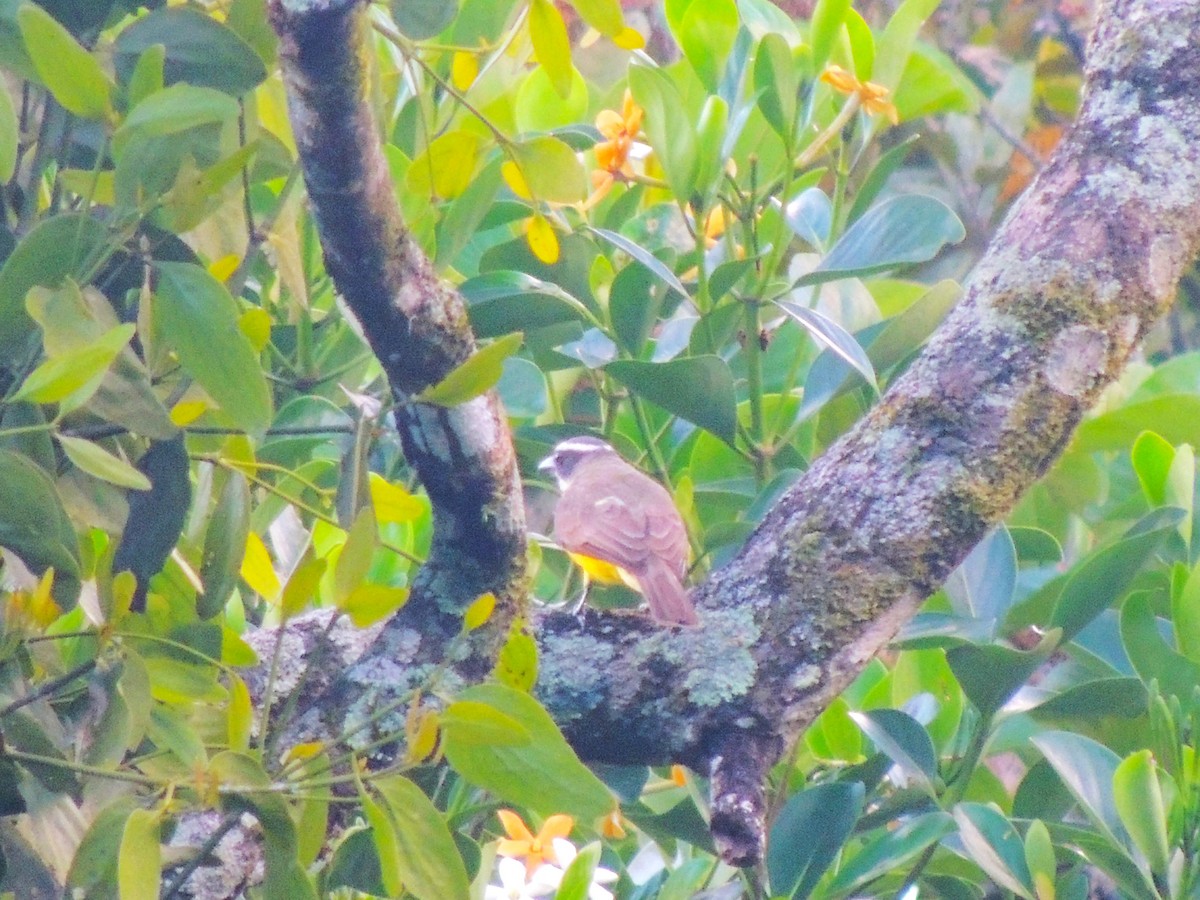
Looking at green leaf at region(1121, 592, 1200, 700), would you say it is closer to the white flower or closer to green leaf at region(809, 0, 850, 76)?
the white flower

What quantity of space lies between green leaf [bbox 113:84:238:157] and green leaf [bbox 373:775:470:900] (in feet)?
1.81

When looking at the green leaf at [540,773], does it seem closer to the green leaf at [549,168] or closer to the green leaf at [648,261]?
the green leaf at [549,168]

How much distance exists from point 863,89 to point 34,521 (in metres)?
1.25

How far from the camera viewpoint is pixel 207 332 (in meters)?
1.25

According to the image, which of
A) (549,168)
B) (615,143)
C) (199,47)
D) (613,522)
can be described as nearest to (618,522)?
(613,522)

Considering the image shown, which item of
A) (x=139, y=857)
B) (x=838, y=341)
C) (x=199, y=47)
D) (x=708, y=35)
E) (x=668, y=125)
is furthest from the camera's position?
(x=708, y=35)

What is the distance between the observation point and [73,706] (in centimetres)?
138

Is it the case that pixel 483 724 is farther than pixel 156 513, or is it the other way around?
pixel 156 513

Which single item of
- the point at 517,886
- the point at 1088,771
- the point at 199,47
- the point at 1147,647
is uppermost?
the point at 199,47

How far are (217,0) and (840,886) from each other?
1.18 meters

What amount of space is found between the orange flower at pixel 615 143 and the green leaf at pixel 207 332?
0.87 meters

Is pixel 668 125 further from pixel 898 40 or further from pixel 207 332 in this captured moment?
pixel 207 332

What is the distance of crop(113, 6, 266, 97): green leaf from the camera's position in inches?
51.5

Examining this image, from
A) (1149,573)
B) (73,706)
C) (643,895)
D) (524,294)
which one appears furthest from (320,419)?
(1149,573)
